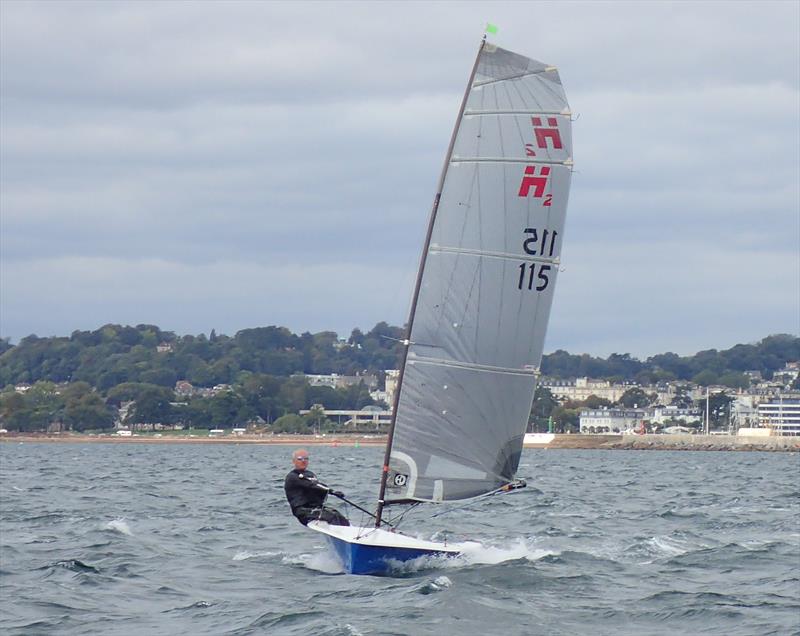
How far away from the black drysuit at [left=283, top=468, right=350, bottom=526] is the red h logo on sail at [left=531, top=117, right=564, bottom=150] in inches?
203

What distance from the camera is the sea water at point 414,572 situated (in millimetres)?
16938

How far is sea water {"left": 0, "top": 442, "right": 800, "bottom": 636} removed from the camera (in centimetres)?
1694

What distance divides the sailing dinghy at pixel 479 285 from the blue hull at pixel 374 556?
0.05 metres

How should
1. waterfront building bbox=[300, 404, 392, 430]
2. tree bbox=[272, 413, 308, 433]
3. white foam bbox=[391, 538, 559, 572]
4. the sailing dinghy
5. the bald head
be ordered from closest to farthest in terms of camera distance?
white foam bbox=[391, 538, 559, 572], the sailing dinghy, the bald head, tree bbox=[272, 413, 308, 433], waterfront building bbox=[300, 404, 392, 430]

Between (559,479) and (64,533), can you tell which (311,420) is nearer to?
(559,479)

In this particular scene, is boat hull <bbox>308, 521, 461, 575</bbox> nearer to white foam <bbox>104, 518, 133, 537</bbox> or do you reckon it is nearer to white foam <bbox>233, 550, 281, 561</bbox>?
white foam <bbox>233, 550, 281, 561</bbox>

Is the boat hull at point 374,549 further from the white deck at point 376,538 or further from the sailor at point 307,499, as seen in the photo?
the sailor at point 307,499

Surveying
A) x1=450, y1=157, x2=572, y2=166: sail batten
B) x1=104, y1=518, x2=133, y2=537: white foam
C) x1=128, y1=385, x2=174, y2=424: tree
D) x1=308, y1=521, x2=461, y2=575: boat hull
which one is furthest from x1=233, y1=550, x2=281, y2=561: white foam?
x1=128, y1=385, x2=174, y2=424: tree

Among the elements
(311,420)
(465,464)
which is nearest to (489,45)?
(465,464)

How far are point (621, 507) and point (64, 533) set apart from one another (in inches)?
517

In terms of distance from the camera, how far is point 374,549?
1962cm

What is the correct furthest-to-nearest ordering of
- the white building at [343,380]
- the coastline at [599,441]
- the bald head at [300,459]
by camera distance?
the white building at [343,380]
the coastline at [599,441]
the bald head at [300,459]

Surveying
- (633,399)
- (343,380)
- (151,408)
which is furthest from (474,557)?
(343,380)

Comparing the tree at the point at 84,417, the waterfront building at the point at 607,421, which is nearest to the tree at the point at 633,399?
the waterfront building at the point at 607,421
